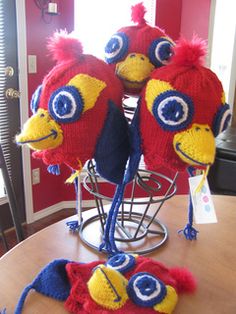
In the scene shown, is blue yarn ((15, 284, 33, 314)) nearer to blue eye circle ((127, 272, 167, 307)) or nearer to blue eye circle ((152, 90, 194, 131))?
blue eye circle ((127, 272, 167, 307))

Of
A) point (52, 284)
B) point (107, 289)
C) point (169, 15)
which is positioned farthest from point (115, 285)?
point (169, 15)

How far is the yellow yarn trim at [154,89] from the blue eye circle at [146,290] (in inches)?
13.2

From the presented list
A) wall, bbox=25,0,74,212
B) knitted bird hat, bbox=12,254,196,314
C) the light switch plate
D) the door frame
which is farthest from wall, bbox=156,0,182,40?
knitted bird hat, bbox=12,254,196,314

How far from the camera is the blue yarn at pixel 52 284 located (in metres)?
0.75

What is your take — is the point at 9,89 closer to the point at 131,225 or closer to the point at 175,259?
the point at 131,225

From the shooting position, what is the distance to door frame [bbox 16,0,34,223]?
89.6 inches

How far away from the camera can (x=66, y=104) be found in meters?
0.68

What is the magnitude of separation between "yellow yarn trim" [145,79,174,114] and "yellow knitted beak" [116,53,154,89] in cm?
5

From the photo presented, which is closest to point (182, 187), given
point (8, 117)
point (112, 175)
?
point (8, 117)

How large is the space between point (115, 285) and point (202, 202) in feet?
0.92

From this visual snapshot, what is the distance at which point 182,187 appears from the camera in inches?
98.1

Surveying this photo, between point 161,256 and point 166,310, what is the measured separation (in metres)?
0.23

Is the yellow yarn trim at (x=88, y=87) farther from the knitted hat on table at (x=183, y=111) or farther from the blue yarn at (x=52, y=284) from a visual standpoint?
the blue yarn at (x=52, y=284)

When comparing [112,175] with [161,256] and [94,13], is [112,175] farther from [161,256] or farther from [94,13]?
[94,13]
